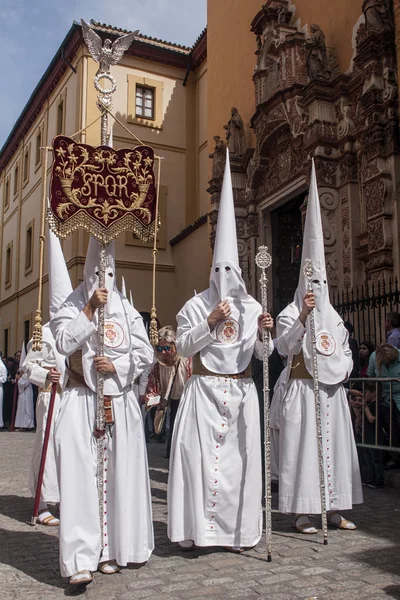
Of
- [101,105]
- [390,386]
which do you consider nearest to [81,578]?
[101,105]

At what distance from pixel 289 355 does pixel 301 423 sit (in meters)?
0.62

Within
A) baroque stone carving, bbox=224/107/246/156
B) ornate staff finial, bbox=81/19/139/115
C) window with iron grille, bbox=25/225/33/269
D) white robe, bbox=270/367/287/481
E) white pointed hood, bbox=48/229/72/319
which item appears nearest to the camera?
ornate staff finial, bbox=81/19/139/115

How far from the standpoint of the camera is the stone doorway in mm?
14000

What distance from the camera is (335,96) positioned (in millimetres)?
11773

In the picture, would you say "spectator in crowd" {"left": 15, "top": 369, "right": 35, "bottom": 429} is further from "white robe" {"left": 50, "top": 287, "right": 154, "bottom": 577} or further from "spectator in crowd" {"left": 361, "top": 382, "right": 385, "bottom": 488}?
"white robe" {"left": 50, "top": 287, "right": 154, "bottom": 577}

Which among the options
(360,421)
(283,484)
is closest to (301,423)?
(283,484)

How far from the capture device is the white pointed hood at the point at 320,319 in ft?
18.3

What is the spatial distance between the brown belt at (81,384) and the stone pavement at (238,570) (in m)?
0.99

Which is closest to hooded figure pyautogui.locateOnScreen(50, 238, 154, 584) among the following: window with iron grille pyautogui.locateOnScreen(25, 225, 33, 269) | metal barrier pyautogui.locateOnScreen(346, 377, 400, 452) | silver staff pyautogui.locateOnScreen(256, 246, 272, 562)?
silver staff pyautogui.locateOnScreen(256, 246, 272, 562)

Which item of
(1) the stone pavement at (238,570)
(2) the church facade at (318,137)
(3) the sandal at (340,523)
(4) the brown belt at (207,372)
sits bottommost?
(1) the stone pavement at (238,570)

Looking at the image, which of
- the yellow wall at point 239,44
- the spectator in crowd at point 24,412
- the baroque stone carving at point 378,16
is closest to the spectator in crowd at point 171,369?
the baroque stone carving at point 378,16

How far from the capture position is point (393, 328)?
28.3 ft

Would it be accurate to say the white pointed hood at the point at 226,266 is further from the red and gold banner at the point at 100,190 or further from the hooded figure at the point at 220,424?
the red and gold banner at the point at 100,190

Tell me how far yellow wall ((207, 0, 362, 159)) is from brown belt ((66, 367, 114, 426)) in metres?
9.50
